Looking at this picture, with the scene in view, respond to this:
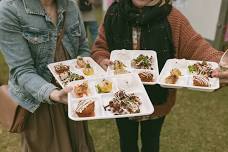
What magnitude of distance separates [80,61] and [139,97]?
378 mm

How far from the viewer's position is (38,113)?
179cm

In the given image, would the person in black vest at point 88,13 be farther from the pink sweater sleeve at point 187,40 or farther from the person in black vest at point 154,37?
the pink sweater sleeve at point 187,40

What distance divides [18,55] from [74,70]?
36 centimetres

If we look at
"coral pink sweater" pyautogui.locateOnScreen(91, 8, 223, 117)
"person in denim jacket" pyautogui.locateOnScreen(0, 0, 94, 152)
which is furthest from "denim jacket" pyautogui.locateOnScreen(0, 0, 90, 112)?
"coral pink sweater" pyautogui.locateOnScreen(91, 8, 223, 117)

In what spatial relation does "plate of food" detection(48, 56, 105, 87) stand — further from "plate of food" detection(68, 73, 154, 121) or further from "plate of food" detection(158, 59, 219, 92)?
"plate of food" detection(158, 59, 219, 92)

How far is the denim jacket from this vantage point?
1565mm

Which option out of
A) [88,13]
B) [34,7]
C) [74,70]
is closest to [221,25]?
[88,13]

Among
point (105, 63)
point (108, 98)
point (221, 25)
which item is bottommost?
point (221, 25)

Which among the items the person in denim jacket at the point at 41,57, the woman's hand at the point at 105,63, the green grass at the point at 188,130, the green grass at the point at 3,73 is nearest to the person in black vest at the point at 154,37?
the woman's hand at the point at 105,63

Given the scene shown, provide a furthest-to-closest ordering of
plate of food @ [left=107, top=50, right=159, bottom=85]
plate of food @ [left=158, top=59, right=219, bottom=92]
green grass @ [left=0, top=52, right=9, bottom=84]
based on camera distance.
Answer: green grass @ [left=0, top=52, right=9, bottom=84] < plate of food @ [left=107, top=50, right=159, bottom=85] < plate of food @ [left=158, top=59, right=219, bottom=92]

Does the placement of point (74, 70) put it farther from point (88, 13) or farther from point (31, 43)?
point (88, 13)

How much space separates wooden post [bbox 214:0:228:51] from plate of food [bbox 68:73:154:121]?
2544mm

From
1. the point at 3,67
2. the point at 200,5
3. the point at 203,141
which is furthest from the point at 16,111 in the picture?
the point at 200,5

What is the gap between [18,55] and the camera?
1.60 metres
